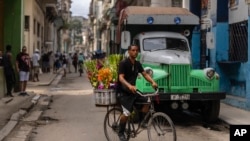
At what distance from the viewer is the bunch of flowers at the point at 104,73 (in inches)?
384

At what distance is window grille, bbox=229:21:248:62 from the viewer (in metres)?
15.9

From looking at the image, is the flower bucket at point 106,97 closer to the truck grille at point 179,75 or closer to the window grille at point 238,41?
the truck grille at point 179,75

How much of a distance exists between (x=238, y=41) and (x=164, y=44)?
12.7 feet

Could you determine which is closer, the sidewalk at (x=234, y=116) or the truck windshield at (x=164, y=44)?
the sidewalk at (x=234, y=116)

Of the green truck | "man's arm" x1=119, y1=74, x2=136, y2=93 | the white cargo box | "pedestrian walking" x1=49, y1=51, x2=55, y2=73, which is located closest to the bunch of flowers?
"man's arm" x1=119, y1=74, x2=136, y2=93

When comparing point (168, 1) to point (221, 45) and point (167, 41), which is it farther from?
point (167, 41)

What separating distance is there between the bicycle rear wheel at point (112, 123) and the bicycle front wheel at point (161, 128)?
766 mm

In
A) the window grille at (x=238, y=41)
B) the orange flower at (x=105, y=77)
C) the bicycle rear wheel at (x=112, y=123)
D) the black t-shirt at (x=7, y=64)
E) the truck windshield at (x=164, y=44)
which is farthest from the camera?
the black t-shirt at (x=7, y=64)

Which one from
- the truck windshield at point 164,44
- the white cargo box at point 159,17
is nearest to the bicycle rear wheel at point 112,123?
the truck windshield at point 164,44

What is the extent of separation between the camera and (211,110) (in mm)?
12539

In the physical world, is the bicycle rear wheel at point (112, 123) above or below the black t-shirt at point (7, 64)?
below

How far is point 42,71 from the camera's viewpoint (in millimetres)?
38281

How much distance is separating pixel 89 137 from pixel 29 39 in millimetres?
21067

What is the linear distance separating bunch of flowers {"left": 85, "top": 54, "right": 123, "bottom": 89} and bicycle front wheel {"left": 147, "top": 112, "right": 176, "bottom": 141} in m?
1.48
